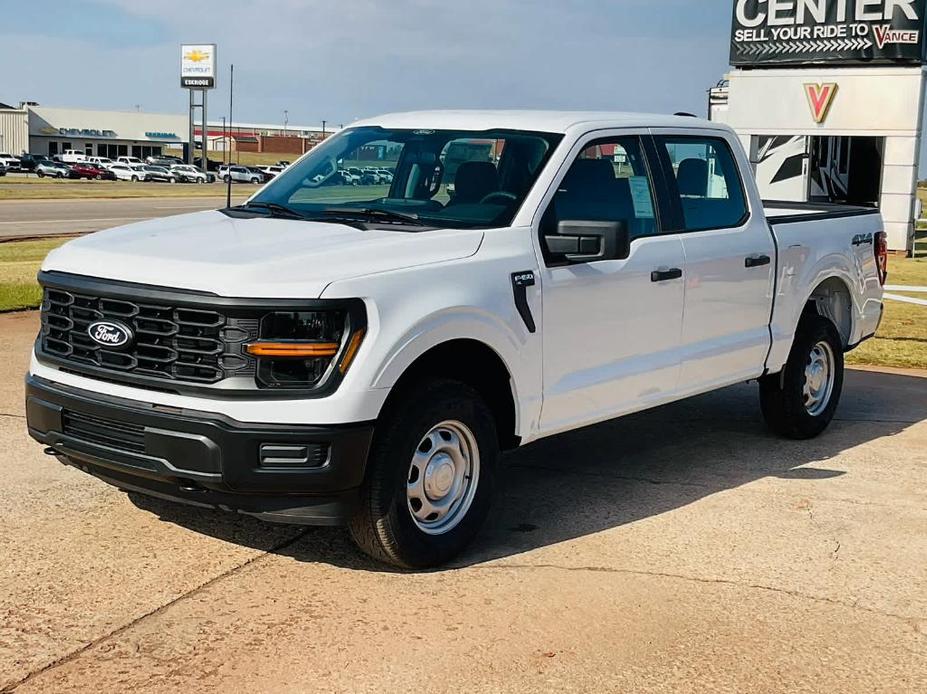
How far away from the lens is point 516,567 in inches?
212

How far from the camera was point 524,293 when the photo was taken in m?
5.54

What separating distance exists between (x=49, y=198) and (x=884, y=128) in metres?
29.4

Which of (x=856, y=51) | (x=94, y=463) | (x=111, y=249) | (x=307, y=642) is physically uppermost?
(x=856, y=51)

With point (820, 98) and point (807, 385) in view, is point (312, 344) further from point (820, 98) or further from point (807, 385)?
point (820, 98)

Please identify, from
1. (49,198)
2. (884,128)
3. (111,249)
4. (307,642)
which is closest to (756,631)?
(307,642)

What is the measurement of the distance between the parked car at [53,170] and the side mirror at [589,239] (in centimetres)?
7680

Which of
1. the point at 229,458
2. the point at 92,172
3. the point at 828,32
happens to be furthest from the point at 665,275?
the point at 92,172

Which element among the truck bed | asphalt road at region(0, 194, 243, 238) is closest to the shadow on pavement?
the truck bed

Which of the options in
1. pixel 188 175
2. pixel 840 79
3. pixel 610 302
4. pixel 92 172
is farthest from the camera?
pixel 188 175

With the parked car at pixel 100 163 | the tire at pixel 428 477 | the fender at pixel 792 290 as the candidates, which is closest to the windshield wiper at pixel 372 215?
the tire at pixel 428 477

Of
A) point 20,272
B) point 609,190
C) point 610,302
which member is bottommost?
point 20,272

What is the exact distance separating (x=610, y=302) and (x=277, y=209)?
173cm

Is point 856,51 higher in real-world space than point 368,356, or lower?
higher

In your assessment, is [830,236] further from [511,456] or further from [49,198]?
[49,198]
